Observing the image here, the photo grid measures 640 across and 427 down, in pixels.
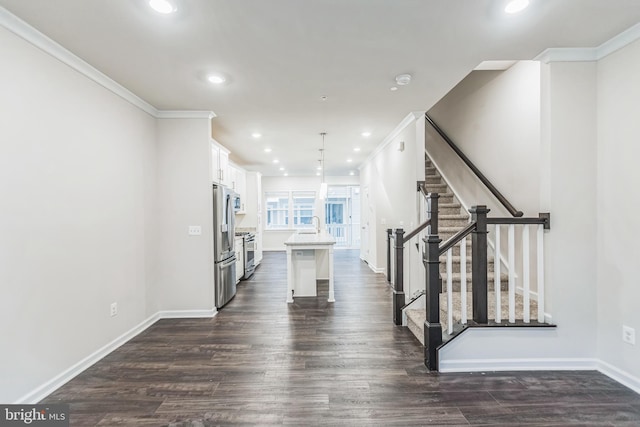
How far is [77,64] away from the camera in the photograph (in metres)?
2.48

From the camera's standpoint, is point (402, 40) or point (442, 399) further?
point (402, 40)

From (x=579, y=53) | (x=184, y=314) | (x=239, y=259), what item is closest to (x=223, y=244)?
(x=184, y=314)

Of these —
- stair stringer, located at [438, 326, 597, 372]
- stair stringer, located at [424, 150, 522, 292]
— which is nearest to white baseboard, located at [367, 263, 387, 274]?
stair stringer, located at [424, 150, 522, 292]

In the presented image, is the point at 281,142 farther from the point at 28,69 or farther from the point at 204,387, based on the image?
the point at 204,387

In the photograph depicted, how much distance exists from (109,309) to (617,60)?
199 inches

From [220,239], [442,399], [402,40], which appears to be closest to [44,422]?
[220,239]

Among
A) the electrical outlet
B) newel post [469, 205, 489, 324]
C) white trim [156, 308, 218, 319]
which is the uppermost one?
newel post [469, 205, 489, 324]

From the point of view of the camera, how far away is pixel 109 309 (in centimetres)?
286

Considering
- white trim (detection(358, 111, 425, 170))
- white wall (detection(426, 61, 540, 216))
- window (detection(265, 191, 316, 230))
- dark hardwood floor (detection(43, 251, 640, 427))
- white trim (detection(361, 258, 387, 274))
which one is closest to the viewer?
dark hardwood floor (detection(43, 251, 640, 427))

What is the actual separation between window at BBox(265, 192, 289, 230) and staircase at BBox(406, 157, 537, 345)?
5.93m

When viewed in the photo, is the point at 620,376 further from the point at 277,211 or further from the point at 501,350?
the point at 277,211

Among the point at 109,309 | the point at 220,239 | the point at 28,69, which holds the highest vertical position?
the point at 28,69

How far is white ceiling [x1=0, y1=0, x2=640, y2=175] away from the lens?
1.89 meters

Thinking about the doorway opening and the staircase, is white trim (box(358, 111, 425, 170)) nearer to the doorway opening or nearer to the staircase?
the staircase
